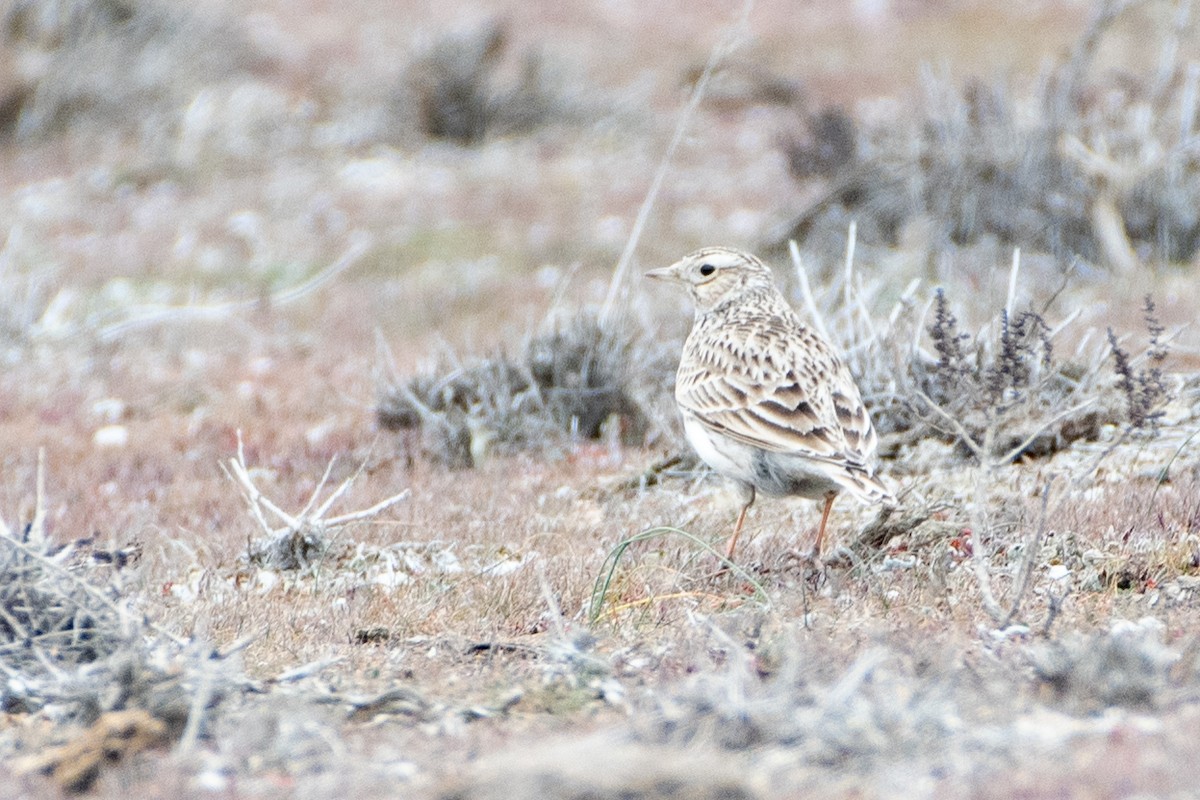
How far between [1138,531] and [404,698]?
9.14 feet

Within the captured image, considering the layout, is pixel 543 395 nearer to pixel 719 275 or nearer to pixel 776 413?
pixel 719 275

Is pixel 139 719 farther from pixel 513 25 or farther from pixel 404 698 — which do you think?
pixel 513 25

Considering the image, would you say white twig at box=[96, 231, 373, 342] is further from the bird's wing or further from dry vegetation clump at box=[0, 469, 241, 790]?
dry vegetation clump at box=[0, 469, 241, 790]

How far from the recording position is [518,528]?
6695 millimetres

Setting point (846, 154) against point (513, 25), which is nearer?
point (846, 154)

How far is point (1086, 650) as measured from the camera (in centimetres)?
390

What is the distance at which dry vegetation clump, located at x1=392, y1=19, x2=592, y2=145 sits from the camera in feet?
61.2

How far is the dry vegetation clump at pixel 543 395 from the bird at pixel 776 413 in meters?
2.11

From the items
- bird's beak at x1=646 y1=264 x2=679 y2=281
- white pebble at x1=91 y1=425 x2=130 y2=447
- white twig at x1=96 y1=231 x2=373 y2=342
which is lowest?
white pebble at x1=91 y1=425 x2=130 y2=447

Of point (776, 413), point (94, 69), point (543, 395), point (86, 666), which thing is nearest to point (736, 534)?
point (776, 413)

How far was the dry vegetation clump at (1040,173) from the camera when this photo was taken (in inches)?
475

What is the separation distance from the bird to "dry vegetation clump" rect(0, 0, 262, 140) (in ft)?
48.3

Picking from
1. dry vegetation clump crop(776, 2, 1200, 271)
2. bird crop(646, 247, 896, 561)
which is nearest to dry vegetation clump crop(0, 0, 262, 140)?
dry vegetation clump crop(776, 2, 1200, 271)

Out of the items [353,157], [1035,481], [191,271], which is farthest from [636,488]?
[353,157]
